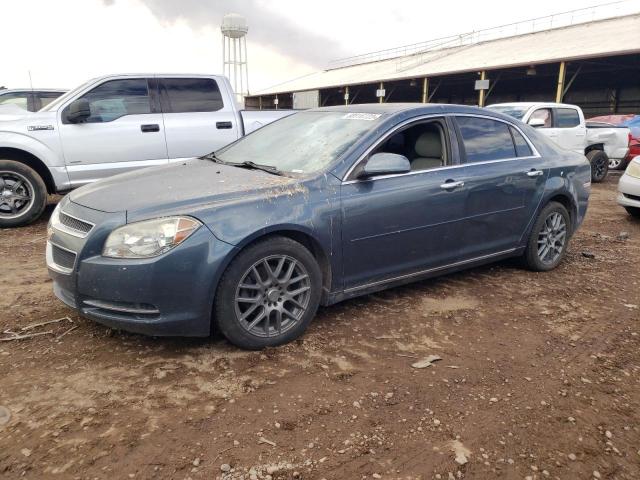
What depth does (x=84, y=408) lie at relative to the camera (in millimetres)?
2508

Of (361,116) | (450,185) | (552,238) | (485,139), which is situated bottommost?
(552,238)

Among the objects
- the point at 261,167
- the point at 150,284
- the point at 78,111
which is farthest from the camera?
the point at 78,111

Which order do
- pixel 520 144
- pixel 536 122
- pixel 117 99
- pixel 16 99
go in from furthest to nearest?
pixel 536 122
pixel 16 99
pixel 117 99
pixel 520 144

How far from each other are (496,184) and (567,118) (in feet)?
26.5

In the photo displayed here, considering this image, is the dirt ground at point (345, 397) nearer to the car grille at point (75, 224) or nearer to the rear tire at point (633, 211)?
the car grille at point (75, 224)

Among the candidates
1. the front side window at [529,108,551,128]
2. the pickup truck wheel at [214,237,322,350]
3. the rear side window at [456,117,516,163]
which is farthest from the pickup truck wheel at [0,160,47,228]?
the front side window at [529,108,551,128]

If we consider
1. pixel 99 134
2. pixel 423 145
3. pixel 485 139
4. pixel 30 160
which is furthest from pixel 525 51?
pixel 30 160

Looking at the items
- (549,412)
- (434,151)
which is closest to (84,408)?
(549,412)

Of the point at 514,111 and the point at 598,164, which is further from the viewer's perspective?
the point at 598,164

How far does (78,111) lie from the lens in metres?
6.14

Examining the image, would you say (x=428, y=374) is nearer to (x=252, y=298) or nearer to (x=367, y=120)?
(x=252, y=298)

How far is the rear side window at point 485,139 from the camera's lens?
416 centimetres

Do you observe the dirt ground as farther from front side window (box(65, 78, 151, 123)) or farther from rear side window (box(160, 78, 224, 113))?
rear side window (box(160, 78, 224, 113))

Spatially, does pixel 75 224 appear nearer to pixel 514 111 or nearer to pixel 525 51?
pixel 514 111
